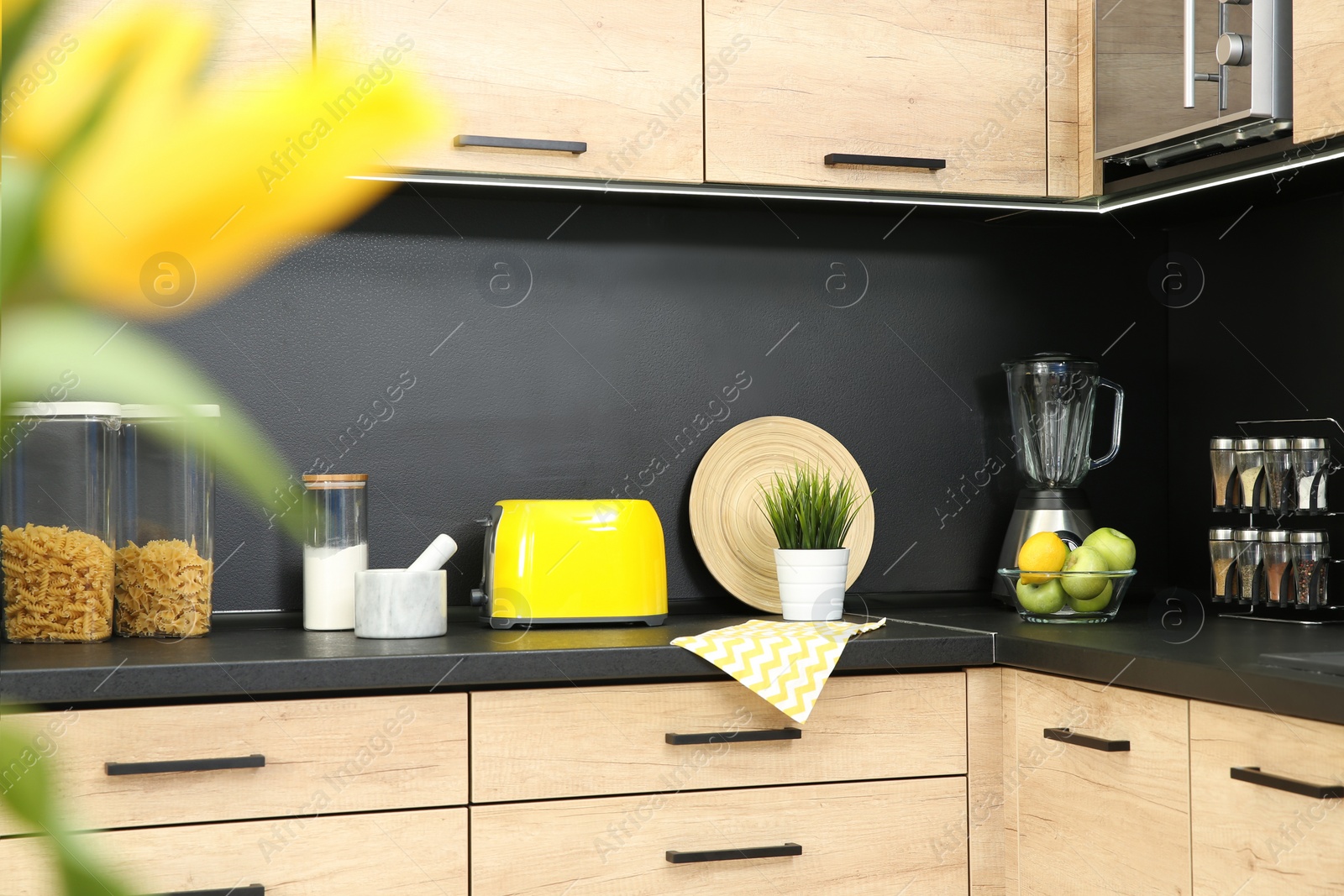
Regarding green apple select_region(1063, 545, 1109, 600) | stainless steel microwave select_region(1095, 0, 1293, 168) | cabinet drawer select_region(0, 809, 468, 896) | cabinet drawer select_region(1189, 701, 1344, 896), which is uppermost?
stainless steel microwave select_region(1095, 0, 1293, 168)

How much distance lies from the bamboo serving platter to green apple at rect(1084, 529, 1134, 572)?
411mm

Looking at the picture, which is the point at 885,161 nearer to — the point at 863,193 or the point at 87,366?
the point at 863,193

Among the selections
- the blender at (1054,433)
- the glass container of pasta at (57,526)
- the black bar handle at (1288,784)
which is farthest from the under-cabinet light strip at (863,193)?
the black bar handle at (1288,784)

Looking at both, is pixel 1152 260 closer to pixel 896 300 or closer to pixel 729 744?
pixel 896 300

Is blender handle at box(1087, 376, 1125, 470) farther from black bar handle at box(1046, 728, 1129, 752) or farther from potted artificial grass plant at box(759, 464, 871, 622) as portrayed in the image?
black bar handle at box(1046, 728, 1129, 752)

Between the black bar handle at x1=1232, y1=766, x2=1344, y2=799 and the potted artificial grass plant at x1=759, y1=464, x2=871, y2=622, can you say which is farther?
the potted artificial grass plant at x1=759, y1=464, x2=871, y2=622

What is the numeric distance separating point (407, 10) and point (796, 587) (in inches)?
37.9

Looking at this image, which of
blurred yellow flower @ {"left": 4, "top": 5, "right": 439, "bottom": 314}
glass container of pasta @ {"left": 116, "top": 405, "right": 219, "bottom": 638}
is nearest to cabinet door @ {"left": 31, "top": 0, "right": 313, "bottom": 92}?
blurred yellow flower @ {"left": 4, "top": 5, "right": 439, "bottom": 314}

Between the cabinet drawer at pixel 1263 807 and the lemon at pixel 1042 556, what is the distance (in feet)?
1.59

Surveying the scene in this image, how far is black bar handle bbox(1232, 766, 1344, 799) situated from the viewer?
1.12 metres

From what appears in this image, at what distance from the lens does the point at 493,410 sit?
6.64 ft

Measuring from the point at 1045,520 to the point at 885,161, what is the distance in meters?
0.64

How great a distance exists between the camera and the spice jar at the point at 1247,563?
6.16 ft

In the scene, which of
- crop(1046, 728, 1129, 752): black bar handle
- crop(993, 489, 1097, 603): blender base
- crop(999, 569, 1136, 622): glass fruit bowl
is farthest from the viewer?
crop(993, 489, 1097, 603): blender base
